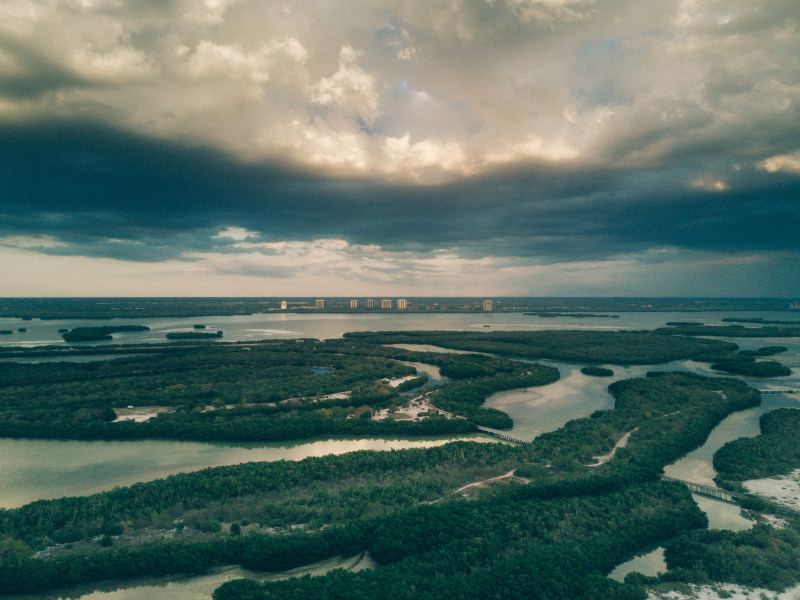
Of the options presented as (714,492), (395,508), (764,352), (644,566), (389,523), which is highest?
(389,523)

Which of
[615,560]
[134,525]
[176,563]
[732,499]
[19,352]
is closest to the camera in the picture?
[176,563]

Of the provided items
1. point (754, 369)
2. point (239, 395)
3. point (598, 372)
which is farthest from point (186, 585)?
point (754, 369)

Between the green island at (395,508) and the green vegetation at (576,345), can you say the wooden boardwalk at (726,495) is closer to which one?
the green island at (395,508)

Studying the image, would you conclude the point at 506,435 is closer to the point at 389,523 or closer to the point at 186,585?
the point at 389,523

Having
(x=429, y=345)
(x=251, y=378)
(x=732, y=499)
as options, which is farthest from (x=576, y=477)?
(x=429, y=345)

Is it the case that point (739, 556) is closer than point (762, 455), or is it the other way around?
point (739, 556)

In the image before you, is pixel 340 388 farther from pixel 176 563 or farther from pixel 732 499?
pixel 732 499
